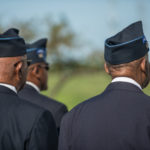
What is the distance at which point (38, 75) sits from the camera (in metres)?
4.52

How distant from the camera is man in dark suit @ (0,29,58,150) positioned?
237 centimetres

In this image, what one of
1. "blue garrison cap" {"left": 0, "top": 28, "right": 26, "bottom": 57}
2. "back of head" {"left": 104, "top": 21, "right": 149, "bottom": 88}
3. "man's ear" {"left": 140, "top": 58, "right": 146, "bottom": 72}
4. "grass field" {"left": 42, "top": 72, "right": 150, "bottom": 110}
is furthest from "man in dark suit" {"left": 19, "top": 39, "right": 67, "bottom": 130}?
"grass field" {"left": 42, "top": 72, "right": 150, "bottom": 110}

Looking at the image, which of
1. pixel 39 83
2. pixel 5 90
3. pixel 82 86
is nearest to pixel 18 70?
pixel 5 90

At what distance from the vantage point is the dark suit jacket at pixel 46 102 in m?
4.20

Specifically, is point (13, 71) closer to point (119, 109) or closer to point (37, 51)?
point (119, 109)

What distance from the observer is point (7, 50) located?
270cm

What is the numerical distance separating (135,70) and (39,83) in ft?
6.93

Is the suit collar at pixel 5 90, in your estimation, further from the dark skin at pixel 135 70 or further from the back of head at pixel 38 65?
the back of head at pixel 38 65

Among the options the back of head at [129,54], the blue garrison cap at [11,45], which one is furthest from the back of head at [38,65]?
the back of head at [129,54]

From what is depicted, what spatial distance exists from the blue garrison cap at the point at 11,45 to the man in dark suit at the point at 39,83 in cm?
152

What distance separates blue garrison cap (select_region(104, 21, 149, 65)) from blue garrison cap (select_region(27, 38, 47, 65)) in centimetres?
214

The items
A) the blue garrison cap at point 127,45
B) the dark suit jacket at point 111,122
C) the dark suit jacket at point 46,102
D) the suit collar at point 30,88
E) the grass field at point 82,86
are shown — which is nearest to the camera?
the dark suit jacket at point 111,122

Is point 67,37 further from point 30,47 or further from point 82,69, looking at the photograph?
point 30,47

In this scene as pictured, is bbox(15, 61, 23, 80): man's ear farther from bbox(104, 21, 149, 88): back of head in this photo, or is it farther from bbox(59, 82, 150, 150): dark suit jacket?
bbox(104, 21, 149, 88): back of head
